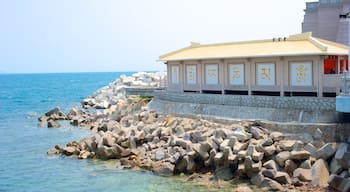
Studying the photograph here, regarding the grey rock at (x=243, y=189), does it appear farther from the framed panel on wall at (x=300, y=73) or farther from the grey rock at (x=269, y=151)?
the framed panel on wall at (x=300, y=73)

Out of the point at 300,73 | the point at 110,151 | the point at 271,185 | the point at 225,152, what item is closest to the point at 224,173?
the point at 225,152

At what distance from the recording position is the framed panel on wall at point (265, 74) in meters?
20.9

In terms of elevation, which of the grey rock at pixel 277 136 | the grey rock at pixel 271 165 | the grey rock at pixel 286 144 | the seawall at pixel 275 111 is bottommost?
the grey rock at pixel 271 165

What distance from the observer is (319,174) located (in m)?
14.9

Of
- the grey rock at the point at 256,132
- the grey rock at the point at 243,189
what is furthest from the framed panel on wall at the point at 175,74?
the grey rock at the point at 243,189

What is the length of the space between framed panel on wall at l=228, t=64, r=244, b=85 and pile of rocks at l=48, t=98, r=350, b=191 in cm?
260

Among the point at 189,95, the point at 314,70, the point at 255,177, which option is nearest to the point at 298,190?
the point at 255,177

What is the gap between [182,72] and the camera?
25.4 m

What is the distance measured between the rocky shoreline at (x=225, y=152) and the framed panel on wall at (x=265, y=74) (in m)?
2.67

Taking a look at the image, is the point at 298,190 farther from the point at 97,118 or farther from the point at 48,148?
the point at 97,118

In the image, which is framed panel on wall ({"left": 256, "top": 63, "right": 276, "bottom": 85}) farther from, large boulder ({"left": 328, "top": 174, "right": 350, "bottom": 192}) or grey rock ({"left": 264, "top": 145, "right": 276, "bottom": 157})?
large boulder ({"left": 328, "top": 174, "right": 350, "bottom": 192})

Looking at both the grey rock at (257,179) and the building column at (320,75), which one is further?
the building column at (320,75)

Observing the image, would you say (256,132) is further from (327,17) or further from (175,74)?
(327,17)

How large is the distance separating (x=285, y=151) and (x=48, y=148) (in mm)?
13865
